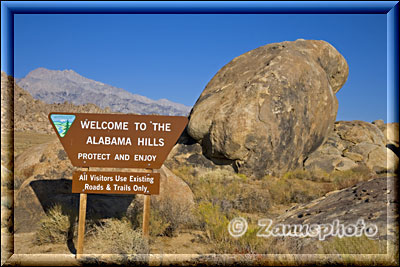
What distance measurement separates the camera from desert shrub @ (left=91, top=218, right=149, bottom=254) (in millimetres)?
5066

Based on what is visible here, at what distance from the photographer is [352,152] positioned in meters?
13.7

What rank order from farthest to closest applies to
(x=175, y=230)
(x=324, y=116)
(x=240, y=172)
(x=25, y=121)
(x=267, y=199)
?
(x=25, y=121) < (x=324, y=116) < (x=240, y=172) < (x=267, y=199) < (x=175, y=230)

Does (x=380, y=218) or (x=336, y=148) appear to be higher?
(x=336, y=148)

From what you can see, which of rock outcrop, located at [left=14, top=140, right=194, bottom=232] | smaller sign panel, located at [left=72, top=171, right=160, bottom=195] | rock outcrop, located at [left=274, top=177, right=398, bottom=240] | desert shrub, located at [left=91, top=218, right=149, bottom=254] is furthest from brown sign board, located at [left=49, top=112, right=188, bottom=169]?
rock outcrop, located at [left=274, top=177, right=398, bottom=240]

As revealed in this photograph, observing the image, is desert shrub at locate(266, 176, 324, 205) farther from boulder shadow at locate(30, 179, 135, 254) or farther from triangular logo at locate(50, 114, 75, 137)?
triangular logo at locate(50, 114, 75, 137)

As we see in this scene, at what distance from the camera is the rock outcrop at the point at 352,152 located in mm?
12383

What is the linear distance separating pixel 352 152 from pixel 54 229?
1150 cm

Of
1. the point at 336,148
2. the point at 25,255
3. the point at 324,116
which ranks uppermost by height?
the point at 324,116

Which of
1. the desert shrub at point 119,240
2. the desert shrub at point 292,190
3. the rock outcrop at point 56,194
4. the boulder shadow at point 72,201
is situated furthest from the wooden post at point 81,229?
the desert shrub at point 292,190

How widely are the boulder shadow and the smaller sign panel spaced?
149 cm

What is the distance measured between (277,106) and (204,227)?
576 centimetres

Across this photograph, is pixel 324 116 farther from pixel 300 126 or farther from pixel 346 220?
pixel 346 220

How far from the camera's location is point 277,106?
11.0m

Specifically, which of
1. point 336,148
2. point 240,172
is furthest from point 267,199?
point 336,148
